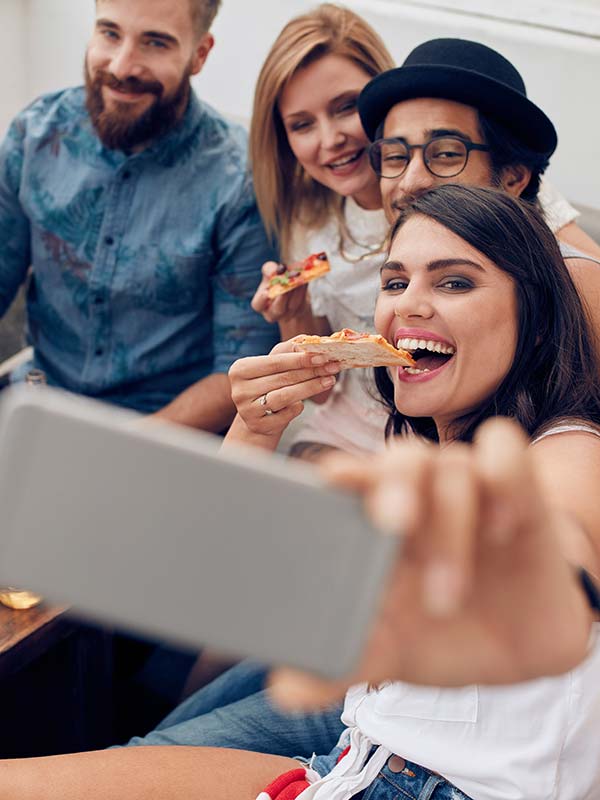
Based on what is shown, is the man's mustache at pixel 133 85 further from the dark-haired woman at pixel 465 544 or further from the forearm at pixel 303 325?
the dark-haired woman at pixel 465 544

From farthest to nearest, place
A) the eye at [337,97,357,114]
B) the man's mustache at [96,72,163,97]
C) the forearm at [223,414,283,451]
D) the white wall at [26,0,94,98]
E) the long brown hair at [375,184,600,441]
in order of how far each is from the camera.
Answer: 1. the white wall at [26,0,94,98]
2. the man's mustache at [96,72,163,97]
3. the eye at [337,97,357,114]
4. the forearm at [223,414,283,451]
5. the long brown hair at [375,184,600,441]

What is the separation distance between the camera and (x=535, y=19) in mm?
2770

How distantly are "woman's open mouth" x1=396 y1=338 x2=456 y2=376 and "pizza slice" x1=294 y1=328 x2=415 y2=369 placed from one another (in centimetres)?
2

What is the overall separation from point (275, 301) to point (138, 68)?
841mm

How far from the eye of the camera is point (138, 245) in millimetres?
2611

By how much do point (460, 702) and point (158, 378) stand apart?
5.47 feet

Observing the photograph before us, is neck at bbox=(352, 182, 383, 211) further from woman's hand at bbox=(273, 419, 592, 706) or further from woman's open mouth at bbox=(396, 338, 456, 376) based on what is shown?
woman's hand at bbox=(273, 419, 592, 706)

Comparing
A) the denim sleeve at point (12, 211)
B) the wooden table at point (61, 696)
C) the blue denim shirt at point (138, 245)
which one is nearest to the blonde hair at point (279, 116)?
the blue denim shirt at point (138, 245)

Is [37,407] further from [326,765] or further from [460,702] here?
[326,765]

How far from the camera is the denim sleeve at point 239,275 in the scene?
258 centimetres

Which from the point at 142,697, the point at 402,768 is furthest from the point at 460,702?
the point at 142,697

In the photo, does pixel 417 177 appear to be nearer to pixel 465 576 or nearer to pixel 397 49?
pixel 397 49

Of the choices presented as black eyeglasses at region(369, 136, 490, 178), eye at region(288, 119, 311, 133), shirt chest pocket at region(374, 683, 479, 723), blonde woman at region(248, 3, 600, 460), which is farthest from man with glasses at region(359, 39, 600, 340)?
shirt chest pocket at region(374, 683, 479, 723)

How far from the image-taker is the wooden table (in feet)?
6.24
